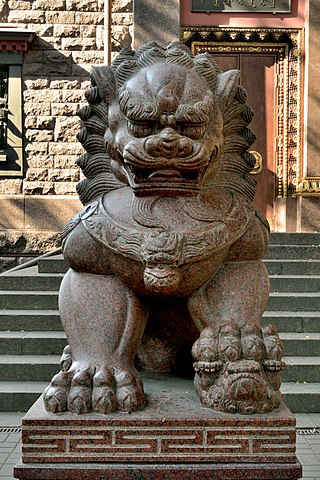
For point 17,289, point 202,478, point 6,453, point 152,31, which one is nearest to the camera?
point 202,478

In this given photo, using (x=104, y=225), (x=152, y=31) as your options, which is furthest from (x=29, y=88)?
(x=104, y=225)

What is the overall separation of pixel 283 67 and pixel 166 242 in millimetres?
7396

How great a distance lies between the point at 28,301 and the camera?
5.76m

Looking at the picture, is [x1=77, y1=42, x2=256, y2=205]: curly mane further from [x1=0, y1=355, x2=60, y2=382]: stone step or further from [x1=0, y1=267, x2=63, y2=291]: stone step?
[x1=0, y1=267, x2=63, y2=291]: stone step

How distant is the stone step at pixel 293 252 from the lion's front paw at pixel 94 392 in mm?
4842

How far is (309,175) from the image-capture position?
27.2 feet

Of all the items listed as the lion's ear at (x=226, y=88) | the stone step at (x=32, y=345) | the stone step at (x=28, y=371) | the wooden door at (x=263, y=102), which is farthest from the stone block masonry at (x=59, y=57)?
the lion's ear at (x=226, y=88)

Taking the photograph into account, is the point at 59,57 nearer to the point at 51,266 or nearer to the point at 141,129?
the point at 51,266

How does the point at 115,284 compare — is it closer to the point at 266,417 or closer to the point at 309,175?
the point at 266,417

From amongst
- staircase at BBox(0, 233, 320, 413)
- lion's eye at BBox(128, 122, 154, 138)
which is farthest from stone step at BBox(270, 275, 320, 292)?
lion's eye at BBox(128, 122, 154, 138)

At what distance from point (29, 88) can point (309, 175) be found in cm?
431

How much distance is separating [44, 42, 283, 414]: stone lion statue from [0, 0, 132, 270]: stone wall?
7.02 meters

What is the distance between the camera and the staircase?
15.3ft

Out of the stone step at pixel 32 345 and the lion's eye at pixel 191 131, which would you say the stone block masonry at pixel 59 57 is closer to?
the stone step at pixel 32 345
